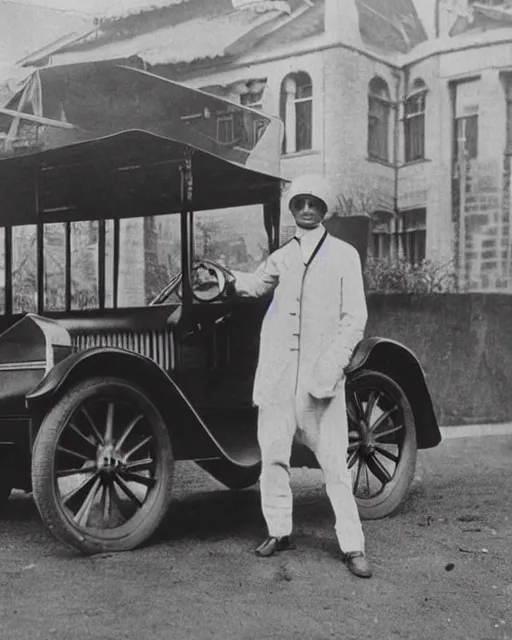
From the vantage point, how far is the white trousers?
3730 millimetres

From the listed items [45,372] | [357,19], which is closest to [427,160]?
[357,19]

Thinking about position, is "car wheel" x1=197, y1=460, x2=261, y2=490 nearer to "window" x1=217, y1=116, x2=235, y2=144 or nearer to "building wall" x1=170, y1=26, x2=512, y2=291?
"window" x1=217, y1=116, x2=235, y2=144

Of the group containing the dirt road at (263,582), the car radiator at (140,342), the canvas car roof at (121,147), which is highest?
the canvas car roof at (121,147)

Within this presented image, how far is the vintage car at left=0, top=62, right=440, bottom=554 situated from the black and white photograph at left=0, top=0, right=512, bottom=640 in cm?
1

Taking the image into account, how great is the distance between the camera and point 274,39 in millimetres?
6730

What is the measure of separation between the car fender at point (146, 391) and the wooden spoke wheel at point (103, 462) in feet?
0.17

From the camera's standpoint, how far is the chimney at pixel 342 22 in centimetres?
672

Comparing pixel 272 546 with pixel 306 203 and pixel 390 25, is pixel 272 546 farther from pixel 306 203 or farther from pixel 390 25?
pixel 390 25

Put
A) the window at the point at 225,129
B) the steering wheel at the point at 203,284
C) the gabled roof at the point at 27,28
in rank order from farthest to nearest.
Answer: the gabled roof at the point at 27,28
the window at the point at 225,129
the steering wheel at the point at 203,284

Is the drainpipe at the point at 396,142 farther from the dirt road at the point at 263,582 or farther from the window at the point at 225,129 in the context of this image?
the dirt road at the point at 263,582

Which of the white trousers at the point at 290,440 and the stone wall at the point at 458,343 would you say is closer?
the white trousers at the point at 290,440

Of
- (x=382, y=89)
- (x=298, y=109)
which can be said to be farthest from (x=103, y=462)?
(x=382, y=89)

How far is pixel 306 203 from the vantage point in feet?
12.8

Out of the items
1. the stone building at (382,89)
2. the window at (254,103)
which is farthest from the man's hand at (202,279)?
the stone building at (382,89)
